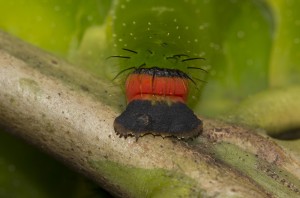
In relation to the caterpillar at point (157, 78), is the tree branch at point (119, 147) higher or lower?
lower

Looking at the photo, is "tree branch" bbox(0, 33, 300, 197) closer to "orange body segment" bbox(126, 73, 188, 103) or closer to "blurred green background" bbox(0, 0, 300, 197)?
"orange body segment" bbox(126, 73, 188, 103)

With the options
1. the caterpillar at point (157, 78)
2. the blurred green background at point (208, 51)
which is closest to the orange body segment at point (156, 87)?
the caterpillar at point (157, 78)

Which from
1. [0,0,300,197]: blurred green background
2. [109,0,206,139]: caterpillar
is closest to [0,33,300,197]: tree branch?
[109,0,206,139]: caterpillar

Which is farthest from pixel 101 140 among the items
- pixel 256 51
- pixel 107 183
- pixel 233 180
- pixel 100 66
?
pixel 256 51

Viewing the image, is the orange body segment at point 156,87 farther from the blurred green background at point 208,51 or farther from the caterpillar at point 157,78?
the blurred green background at point 208,51

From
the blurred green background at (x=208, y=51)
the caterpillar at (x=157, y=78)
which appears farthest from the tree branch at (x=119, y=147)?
the blurred green background at (x=208, y=51)

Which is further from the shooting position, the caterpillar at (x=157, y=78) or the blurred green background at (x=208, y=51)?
the blurred green background at (x=208, y=51)

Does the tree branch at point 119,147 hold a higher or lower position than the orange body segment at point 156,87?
lower
